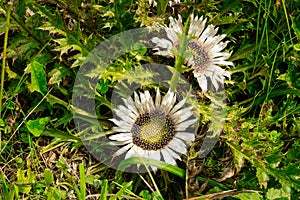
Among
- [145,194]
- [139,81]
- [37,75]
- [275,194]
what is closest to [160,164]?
[145,194]

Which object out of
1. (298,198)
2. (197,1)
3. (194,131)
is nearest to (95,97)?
(194,131)

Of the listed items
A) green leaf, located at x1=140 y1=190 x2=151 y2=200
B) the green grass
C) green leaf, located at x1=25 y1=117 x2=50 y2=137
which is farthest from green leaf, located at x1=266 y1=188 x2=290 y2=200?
green leaf, located at x1=25 y1=117 x2=50 y2=137

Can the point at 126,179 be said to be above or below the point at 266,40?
below

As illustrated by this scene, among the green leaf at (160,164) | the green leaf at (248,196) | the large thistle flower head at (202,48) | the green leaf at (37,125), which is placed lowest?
the green leaf at (248,196)

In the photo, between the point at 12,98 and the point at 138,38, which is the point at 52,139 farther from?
the point at 138,38

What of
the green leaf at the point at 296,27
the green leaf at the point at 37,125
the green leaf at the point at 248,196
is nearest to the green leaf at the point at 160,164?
the green leaf at the point at 248,196

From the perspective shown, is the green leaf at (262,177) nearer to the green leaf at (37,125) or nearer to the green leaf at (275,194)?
the green leaf at (275,194)

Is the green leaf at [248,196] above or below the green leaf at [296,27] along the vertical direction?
below
